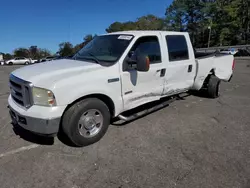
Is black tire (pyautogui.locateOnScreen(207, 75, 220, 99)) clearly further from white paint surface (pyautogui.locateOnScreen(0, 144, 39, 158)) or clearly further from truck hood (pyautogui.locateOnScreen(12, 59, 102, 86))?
white paint surface (pyautogui.locateOnScreen(0, 144, 39, 158))

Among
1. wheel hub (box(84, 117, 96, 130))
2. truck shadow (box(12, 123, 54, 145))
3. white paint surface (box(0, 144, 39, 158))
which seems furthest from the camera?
truck shadow (box(12, 123, 54, 145))

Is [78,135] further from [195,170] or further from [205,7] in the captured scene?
[205,7]

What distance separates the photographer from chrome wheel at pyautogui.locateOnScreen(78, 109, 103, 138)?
10.5ft

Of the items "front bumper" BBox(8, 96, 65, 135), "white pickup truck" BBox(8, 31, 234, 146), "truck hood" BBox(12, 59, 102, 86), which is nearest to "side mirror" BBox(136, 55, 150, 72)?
"white pickup truck" BBox(8, 31, 234, 146)

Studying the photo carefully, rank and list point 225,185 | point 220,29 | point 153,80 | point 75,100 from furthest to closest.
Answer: point 220,29, point 153,80, point 75,100, point 225,185

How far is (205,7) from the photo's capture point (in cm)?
6209

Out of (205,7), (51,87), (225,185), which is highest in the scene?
(205,7)

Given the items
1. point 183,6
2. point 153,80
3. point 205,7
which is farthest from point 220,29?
point 153,80

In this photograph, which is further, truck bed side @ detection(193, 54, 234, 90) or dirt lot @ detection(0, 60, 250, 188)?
truck bed side @ detection(193, 54, 234, 90)

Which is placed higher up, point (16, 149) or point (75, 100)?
point (75, 100)

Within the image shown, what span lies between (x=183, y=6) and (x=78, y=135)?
2883 inches

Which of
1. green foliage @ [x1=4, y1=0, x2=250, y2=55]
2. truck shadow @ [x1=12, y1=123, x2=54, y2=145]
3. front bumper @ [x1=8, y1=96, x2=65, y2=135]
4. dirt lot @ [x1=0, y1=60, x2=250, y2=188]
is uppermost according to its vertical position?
green foliage @ [x1=4, y1=0, x2=250, y2=55]

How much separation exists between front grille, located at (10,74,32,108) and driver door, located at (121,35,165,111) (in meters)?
1.54

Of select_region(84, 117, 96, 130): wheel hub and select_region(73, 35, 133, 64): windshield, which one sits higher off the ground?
select_region(73, 35, 133, 64): windshield
